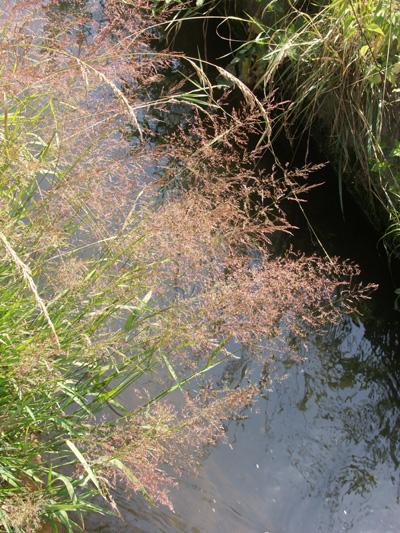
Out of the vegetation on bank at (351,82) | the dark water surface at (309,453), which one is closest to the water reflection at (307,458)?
the dark water surface at (309,453)

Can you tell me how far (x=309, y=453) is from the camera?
3.04 m

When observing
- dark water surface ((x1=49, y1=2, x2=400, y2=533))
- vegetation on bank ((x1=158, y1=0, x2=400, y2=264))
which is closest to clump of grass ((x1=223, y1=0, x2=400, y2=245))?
vegetation on bank ((x1=158, y1=0, x2=400, y2=264))

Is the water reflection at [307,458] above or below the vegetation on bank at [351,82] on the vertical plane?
below

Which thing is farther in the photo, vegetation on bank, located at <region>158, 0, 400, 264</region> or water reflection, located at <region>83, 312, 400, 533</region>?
vegetation on bank, located at <region>158, 0, 400, 264</region>

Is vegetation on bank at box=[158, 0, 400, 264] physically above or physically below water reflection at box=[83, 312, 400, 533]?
above

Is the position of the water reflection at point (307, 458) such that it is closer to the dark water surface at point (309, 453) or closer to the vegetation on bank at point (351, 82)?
the dark water surface at point (309, 453)

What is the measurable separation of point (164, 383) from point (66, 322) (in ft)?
2.49

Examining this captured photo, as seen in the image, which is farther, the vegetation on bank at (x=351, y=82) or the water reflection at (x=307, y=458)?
the vegetation on bank at (x=351, y=82)

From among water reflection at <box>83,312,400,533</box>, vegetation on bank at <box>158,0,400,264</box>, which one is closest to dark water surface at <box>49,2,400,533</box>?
water reflection at <box>83,312,400,533</box>

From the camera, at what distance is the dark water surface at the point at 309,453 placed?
267cm

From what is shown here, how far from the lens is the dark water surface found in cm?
267

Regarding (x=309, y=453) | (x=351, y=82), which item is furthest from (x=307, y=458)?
(x=351, y=82)

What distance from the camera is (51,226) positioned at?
1918mm

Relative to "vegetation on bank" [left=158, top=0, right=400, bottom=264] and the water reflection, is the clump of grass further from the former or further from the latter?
the water reflection
